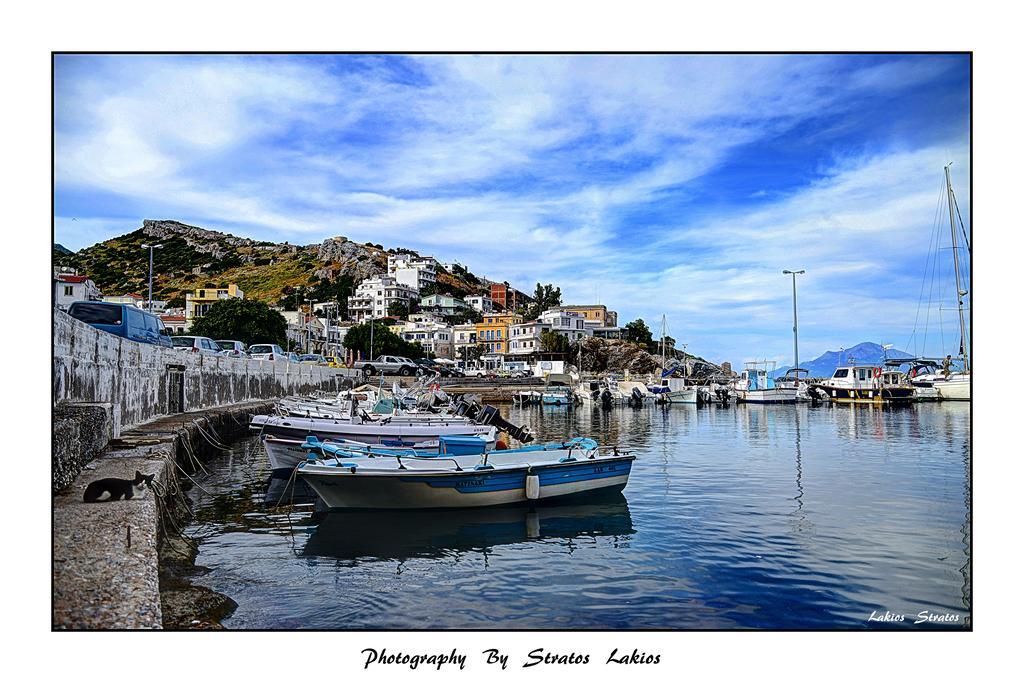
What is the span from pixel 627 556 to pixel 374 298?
132 meters

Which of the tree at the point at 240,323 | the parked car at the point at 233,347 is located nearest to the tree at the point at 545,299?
the tree at the point at 240,323

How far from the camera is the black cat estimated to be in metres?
8.04

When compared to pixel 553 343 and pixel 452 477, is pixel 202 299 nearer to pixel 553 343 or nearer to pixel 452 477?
pixel 553 343

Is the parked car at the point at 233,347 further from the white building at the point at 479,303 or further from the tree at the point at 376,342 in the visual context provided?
the white building at the point at 479,303

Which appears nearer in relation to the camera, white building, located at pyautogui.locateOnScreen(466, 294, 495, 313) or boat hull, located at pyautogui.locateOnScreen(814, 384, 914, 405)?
boat hull, located at pyautogui.locateOnScreen(814, 384, 914, 405)

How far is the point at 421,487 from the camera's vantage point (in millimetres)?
12859

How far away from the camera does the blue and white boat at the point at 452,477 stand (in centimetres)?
1279

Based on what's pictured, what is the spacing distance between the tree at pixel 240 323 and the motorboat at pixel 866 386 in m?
54.1

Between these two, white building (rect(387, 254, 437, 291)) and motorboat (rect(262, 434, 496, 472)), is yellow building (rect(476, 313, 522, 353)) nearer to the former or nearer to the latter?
white building (rect(387, 254, 437, 291))

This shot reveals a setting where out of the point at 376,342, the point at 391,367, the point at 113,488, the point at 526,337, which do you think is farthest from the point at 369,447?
the point at 526,337

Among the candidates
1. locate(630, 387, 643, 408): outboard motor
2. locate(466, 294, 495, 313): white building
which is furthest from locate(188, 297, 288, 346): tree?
locate(466, 294, 495, 313): white building

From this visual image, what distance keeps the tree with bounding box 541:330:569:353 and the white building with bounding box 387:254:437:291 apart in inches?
2010

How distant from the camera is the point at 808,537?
11305mm

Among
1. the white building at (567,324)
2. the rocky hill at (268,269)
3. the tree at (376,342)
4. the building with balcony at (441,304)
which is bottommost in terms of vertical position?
the tree at (376,342)
